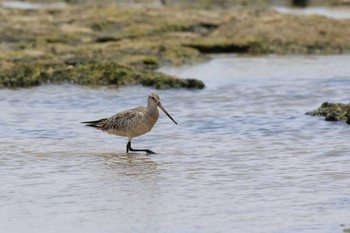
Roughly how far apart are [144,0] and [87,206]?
3013 cm

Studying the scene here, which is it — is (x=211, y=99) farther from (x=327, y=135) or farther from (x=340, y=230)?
(x=340, y=230)

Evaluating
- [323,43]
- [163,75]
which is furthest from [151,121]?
[323,43]

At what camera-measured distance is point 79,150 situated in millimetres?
12344

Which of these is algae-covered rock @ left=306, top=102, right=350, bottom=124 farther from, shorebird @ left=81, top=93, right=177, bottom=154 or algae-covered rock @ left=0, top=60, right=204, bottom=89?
algae-covered rock @ left=0, top=60, right=204, bottom=89

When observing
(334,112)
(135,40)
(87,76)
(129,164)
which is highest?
(135,40)

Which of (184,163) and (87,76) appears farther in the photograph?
(87,76)

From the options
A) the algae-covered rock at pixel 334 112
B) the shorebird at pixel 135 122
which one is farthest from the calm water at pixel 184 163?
the shorebird at pixel 135 122

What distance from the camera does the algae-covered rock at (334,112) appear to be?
45.5ft

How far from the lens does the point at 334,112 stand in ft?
46.3

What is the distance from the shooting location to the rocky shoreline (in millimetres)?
18516

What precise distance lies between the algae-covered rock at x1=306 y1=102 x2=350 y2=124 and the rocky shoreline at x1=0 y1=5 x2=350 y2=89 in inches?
144

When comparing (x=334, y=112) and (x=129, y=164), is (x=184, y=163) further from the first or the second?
(x=334, y=112)

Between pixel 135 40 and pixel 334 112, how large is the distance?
31.4ft

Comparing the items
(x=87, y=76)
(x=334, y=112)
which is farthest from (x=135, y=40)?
(x=334, y=112)
